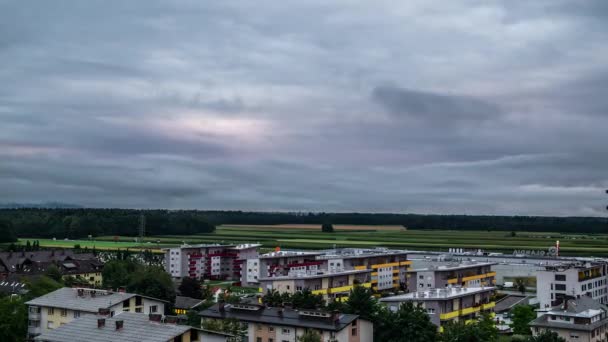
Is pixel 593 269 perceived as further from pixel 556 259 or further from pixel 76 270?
pixel 76 270

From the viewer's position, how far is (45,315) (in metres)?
46.4

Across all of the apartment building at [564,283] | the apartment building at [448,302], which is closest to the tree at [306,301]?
the apartment building at [448,302]

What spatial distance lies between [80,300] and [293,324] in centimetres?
1400

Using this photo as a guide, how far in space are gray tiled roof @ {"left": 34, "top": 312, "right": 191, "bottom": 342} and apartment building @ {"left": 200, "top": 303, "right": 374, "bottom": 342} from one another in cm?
996

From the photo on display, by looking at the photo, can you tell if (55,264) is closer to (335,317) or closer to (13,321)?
(13,321)

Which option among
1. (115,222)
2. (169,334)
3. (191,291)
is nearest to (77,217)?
(115,222)

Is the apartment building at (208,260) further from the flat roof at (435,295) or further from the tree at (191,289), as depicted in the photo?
the flat roof at (435,295)

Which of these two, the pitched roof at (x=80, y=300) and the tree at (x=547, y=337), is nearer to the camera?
the tree at (x=547, y=337)

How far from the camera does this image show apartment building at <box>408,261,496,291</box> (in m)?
76.4

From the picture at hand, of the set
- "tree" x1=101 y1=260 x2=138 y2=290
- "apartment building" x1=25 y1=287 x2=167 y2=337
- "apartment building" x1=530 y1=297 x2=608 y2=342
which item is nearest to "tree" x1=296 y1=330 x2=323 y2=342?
"apartment building" x1=25 y1=287 x2=167 y2=337

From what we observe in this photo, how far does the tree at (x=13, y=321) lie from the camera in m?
46.0

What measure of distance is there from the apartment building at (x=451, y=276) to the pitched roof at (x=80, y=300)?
3916 cm

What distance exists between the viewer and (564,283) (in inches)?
2751

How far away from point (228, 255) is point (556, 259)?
46603mm
